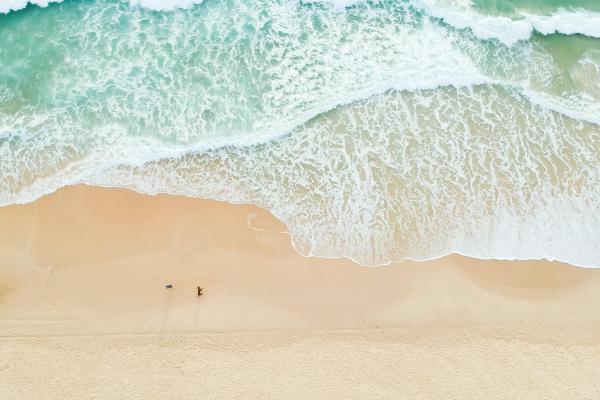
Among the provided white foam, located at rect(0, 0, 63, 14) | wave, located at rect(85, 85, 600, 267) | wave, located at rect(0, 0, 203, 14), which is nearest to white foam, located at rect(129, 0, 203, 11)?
wave, located at rect(0, 0, 203, 14)

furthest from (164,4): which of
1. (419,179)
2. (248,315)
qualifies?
(248,315)

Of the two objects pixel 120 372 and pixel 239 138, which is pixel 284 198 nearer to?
pixel 239 138

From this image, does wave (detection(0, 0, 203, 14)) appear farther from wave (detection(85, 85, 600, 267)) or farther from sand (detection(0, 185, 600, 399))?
sand (detection(0, 185, 600, 399))

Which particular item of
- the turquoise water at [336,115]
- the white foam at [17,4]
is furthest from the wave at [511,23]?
the white foam at [17,4]

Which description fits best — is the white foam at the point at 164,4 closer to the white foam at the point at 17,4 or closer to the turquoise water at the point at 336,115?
the turquoise water at the point at 336,115

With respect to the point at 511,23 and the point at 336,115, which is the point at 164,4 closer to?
the point at 336,115

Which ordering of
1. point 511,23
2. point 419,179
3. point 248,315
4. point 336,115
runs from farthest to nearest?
point 511,23 → point 336,115 → point 419,179 → point 248,315
